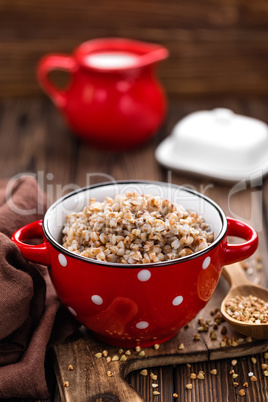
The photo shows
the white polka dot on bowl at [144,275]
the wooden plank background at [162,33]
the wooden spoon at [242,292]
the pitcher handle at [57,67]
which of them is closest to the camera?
the white polka dot on bowl at [144,275]

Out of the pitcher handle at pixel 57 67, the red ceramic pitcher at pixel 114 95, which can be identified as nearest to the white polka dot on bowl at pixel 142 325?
the red ceramic pitcher at pixel 114 95

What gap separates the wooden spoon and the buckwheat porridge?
151mm

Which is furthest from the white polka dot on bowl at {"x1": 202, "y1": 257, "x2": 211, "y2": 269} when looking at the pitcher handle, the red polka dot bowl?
the pitcher handle

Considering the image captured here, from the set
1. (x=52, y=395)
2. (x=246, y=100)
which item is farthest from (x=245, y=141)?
(x=52, y=395)

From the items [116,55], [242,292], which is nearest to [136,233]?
[242,292]

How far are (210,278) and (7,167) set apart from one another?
978mm

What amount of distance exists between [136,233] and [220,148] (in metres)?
0.82

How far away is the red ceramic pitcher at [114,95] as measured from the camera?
1720mm

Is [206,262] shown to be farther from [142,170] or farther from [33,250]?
[142,170]

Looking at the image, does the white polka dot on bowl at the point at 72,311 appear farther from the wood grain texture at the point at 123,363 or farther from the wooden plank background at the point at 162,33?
the wooden plank background at the point at 162,33

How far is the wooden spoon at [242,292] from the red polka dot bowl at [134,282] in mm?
78

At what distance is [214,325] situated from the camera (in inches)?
40.5

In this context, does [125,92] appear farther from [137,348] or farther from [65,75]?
[137,348]

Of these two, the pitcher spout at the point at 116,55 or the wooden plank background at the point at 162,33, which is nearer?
the pitcher spout at the point at 116,55
